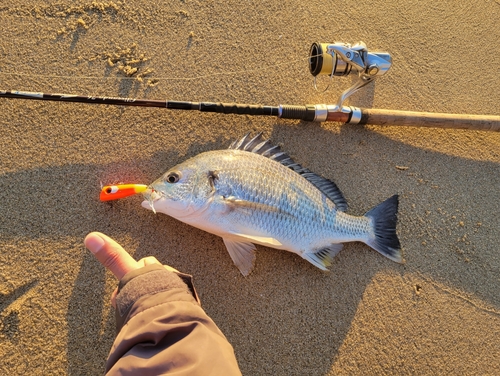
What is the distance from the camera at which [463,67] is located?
303 cm

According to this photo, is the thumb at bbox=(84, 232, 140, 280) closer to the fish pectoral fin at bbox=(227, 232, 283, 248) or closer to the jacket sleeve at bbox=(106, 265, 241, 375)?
the jacket sleeve at bbox=(106, 265, 241, 375)

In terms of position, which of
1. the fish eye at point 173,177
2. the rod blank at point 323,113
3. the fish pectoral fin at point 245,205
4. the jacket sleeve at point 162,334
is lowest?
the jacket sleeve at point 162,334

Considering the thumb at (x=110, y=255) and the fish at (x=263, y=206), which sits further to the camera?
the fish at (x=263, y=206)

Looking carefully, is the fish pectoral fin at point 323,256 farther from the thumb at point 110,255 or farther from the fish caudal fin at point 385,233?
the thumb at point 110,255

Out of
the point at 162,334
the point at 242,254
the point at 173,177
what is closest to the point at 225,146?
the point at 173,177

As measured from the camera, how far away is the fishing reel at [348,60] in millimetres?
2328

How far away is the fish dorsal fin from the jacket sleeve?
1.05m

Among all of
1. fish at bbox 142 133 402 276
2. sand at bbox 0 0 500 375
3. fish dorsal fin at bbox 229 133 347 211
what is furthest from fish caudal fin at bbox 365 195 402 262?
fish dorsal fin at bbox 229 133 347 211

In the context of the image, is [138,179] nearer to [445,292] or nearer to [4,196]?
[4,196]

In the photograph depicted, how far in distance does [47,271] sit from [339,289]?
6.21ft

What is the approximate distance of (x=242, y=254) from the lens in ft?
7.63

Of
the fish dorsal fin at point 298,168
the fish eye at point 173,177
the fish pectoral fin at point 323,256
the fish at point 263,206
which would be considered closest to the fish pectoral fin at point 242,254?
the fish at point 263,206

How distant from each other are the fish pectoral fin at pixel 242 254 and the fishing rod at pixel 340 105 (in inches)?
34.9

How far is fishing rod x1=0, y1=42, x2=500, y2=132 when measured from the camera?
7.49 ft
